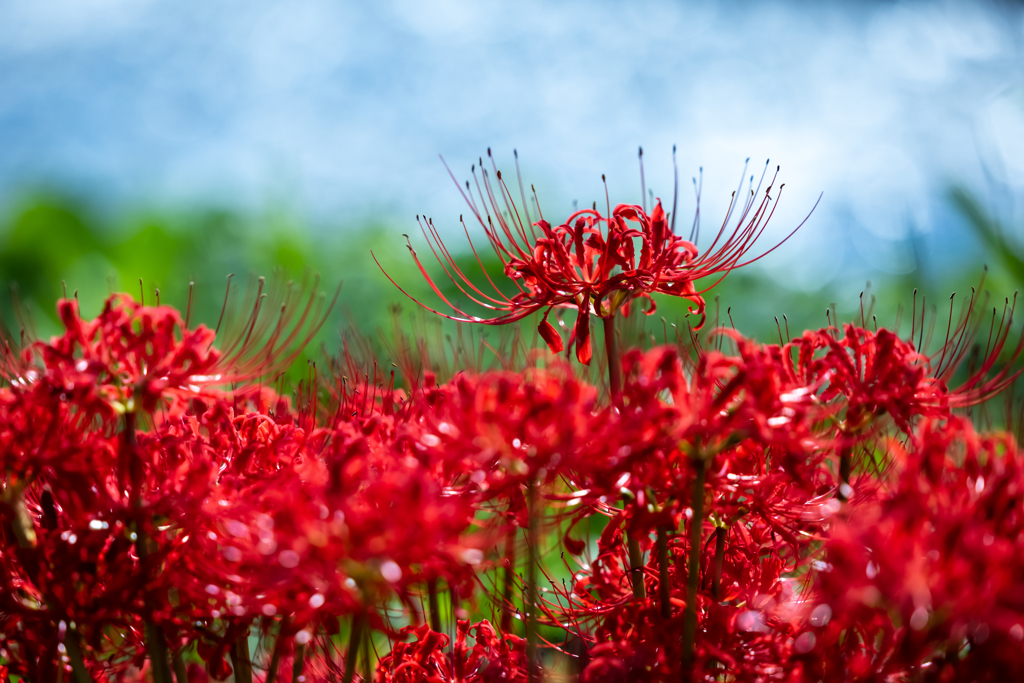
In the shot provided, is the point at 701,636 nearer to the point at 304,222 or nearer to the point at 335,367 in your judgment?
the point at 335,367

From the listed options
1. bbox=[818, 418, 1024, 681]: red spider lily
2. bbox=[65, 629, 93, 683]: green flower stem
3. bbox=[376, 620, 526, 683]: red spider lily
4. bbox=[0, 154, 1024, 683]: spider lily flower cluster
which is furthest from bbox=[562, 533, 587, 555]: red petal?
bbox=[65, 629, 93, 683]: green flower stem

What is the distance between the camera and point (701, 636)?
1.99 ft

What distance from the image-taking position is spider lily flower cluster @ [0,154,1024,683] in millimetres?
466

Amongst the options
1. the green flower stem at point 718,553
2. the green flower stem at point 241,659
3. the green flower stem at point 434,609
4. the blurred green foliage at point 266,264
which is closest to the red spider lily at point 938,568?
the green flower stem at point 718,553

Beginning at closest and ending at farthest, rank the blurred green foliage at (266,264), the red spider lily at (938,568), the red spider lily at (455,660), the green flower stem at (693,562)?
the red spider lily at (938,568) → the green flower stem at (693,562) → the red spider lily at (455,660) → the blurred green foliage at (266,264)

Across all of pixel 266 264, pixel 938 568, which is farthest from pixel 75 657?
pixel 266 264

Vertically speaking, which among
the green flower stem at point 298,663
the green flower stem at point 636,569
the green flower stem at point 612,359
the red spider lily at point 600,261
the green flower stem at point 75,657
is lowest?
the green flower stem at point 298,663

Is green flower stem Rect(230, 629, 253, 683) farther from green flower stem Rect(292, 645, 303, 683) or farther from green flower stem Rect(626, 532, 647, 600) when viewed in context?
green flower stem Rect(626, 532, 647, 600)

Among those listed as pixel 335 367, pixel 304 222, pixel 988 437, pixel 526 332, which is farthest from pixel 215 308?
pixel 988 437

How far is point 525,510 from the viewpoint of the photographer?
0.67 metres

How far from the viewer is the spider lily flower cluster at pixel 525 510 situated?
466mm

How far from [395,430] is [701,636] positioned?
0.98 feet

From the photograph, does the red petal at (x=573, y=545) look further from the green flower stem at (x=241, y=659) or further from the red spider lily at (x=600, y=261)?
the green flower stem at (x=241, y=659)

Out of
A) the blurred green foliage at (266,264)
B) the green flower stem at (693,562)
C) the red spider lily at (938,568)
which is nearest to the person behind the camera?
the red spider lily at (938,568)
